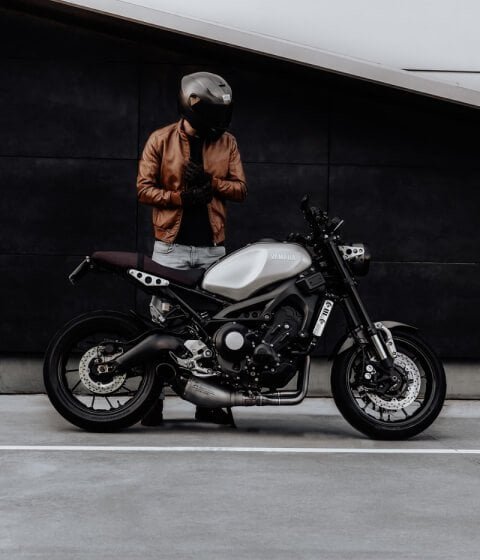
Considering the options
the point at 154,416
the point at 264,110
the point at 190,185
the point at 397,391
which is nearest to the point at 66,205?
the point at 264,110

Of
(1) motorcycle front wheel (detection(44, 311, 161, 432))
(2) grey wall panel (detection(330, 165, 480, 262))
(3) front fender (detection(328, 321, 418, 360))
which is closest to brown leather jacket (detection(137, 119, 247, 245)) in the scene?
(1) motorcycle front wheel (detection(44, 311, 161, 432))

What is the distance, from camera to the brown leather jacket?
7496 millimetres

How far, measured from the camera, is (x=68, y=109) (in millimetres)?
9227

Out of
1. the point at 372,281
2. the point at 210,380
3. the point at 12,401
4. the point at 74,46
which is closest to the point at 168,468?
the point at 210,380

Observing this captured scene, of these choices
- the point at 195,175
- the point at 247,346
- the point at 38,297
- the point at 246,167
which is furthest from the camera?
the point at 246,167

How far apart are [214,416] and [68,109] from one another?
300 centimetres

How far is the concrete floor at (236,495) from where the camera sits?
4.68m

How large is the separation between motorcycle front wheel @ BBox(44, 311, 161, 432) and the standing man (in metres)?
0.35

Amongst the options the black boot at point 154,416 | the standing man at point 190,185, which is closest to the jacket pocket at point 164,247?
the standing man at point 190,185

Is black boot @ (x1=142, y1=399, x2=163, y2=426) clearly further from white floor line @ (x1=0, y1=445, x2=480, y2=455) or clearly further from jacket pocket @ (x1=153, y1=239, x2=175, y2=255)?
jacket pocket @ (x1=153, y1=239, x2=175, y2=255)

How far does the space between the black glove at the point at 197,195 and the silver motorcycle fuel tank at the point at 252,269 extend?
453 mm

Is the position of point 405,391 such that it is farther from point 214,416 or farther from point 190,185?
point 190,185

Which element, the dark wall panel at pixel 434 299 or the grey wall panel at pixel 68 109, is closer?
the grey wall panel at pixel 68 109

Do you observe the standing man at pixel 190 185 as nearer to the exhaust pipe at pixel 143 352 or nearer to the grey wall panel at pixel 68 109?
the exhaust pipe at pixel 143 352
